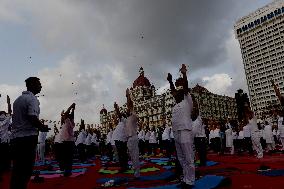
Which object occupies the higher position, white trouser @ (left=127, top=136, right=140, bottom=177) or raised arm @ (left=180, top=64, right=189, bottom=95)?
raised arm @ (left=180, top=64, right=189, bottom=95)

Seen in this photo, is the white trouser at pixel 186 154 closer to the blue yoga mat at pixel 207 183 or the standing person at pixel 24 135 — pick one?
the blue yoga mat at pixel 207 183

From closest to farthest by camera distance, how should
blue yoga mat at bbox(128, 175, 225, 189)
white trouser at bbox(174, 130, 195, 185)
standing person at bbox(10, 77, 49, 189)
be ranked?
standing person at bbox(10, 77, 49, 189)
blue yoga mat at bbox(128, 175, 225, 189)
white trouser at bbox(174, 130, 195, 185)

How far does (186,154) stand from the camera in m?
6.21

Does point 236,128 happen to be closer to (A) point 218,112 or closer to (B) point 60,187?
(B) point 60,187

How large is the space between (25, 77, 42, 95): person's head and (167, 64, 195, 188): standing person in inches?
110

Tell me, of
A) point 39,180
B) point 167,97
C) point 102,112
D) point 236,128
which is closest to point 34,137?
point 39,180

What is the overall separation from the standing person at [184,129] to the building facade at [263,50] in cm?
14577

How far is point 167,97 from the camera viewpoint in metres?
107

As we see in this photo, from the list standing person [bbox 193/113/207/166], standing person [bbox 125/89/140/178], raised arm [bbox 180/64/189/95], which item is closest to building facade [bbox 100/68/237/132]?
standing person [bbox 193/113/207/166]

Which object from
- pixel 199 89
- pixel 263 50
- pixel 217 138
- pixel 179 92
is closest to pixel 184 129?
pixel 179 92

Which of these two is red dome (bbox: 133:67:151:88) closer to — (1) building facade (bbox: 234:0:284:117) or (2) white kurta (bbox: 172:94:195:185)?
(1) building facade (bbox: 234:0:284:117)

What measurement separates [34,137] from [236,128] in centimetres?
1713

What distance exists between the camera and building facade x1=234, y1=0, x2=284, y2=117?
143 metres

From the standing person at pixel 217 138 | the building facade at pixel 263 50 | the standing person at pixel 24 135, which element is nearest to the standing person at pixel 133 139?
the standing person at pixel 24 135
